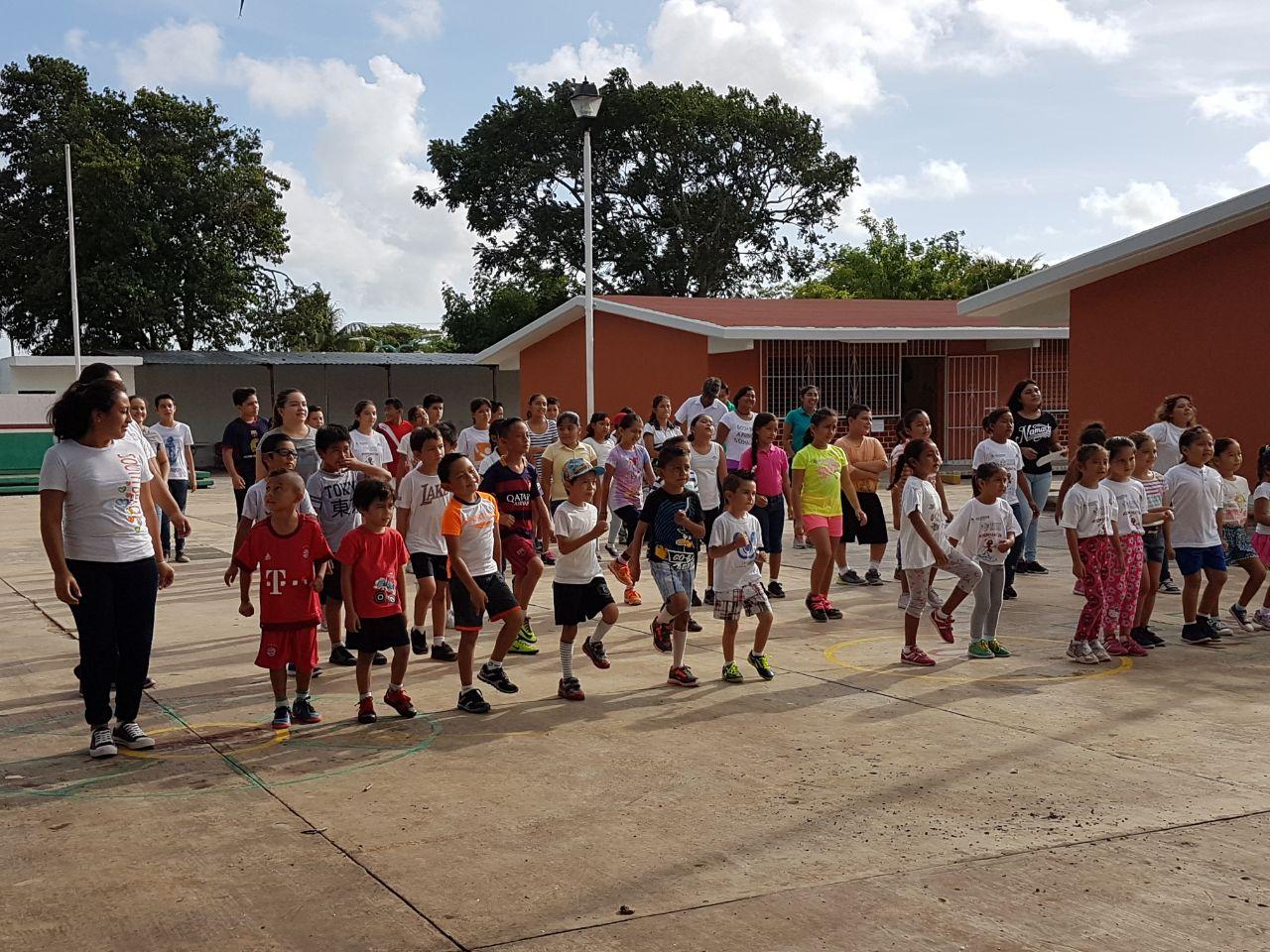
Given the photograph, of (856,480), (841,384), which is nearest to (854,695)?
(856,480)

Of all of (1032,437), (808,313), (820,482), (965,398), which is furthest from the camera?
(965,398)

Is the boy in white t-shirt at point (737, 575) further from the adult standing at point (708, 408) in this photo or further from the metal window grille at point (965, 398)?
the metal window grille at point (965, 398)

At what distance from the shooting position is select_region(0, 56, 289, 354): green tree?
3756 centimetres

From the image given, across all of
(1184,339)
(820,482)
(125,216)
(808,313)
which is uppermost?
(125,216)

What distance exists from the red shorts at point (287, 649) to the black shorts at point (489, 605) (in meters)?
0.85

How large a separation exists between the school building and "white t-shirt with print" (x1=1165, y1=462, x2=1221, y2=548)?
1407 centimetres

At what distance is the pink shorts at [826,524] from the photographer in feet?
32.5

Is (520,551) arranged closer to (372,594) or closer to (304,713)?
(372,594)

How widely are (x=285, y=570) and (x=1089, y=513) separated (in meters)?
4.87

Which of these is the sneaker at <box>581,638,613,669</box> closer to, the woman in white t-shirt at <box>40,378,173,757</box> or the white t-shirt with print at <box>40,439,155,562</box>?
the woman in white t-shirt at <box>40,378,173,757</box>

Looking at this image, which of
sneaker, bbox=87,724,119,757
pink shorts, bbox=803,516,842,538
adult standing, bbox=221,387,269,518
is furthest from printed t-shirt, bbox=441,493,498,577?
adult standing, bbox=221,387,269,518

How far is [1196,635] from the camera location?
8562 millimetres

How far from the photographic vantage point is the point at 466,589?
706 cm

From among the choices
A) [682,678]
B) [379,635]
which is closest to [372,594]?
[379,635]
